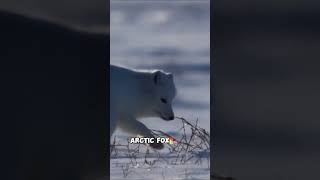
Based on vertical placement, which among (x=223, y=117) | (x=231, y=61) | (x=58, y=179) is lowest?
(x=58, y=179)

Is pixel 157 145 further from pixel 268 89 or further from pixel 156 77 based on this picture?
pixel 268 89

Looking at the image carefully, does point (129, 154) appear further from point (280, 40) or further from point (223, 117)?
point (280, 40)

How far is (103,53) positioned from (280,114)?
1146 mm

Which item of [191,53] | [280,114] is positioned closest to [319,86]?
[280,114]

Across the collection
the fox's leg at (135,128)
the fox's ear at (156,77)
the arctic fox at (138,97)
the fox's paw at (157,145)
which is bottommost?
the fox's paw at (157,145)

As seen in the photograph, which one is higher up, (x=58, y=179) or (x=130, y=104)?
(x=130, y=104)

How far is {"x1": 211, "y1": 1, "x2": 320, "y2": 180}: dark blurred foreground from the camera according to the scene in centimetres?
376

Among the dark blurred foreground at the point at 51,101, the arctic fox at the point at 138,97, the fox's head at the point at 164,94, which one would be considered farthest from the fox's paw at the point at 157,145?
the dark blurred foreground at the point at 51,101

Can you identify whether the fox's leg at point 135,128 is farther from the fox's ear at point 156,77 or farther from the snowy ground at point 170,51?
the fox's ear at point 156,77

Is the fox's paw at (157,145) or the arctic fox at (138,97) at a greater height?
the arctic fox at (138,97)

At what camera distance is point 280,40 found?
377 centimetres

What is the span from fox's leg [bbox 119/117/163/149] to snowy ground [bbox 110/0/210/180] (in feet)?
0.13

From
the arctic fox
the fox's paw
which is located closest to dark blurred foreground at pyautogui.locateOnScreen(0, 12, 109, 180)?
the arctic fox

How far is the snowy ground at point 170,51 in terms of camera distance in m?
3.77
